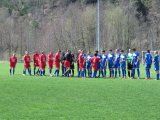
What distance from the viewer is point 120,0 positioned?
306 feet

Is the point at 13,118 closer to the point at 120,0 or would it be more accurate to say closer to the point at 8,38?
the point at 120,0

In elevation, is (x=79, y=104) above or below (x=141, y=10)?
below

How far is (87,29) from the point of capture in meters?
86.6

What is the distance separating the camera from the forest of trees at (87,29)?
84.1m

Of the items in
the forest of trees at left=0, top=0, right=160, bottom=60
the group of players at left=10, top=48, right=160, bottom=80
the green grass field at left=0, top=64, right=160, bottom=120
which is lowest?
the green grass field at left=0, top=64, right=160, bottom=120

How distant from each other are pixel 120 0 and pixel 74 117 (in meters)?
81.8

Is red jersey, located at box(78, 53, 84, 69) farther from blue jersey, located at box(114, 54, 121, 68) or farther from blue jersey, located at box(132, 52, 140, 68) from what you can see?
blue jersey, located at box(132, 52, 140, 68)

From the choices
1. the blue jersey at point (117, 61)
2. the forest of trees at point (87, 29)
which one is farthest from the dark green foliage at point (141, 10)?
the blue jersey at point (117, 61)

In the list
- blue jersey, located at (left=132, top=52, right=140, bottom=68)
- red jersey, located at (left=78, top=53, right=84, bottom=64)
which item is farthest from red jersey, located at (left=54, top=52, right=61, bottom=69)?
blue jersey, located at (left=132, top=52, right=140, bottom=68)

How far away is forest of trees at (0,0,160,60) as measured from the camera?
84.1 metres

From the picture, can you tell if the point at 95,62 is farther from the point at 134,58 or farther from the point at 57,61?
the point at 57,61

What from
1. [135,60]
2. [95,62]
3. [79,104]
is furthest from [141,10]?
[79,104]

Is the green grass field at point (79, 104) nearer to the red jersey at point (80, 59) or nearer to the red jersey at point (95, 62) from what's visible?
the red jersey at point (95, 62)

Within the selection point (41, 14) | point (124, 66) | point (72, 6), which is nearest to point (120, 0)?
point (72, 6)
